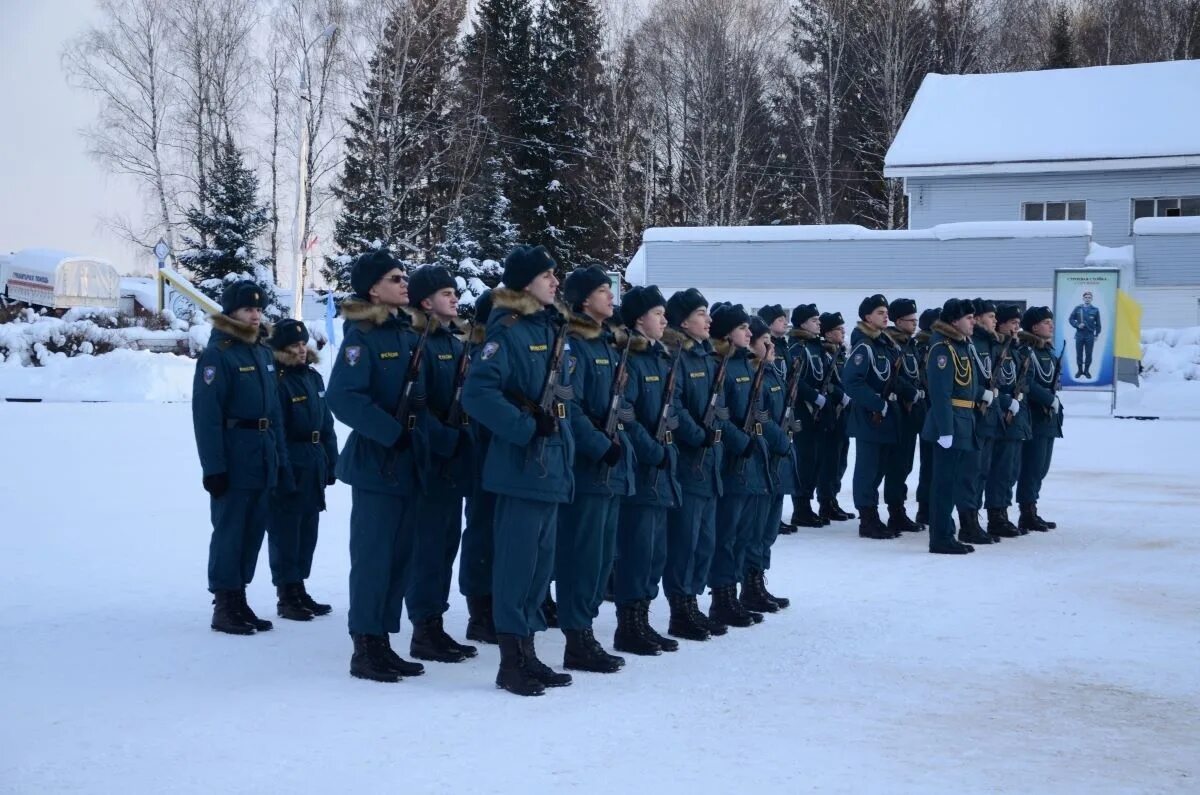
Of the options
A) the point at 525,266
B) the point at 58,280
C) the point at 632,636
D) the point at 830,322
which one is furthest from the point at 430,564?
the point at 58,280

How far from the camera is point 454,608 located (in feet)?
29.6

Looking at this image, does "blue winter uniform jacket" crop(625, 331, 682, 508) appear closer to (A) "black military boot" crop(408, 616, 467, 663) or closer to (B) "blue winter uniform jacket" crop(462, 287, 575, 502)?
(B) "blue winter uniform jacket" crop(462, 287, 575, 502)

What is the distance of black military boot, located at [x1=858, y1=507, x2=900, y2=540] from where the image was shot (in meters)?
12.3

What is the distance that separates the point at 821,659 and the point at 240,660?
3072 mm

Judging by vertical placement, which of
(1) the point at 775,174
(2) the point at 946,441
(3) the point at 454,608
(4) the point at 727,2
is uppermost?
(4) the point at 727,2

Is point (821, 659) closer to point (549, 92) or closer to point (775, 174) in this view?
point (549, 92)

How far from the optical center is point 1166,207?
34125mm

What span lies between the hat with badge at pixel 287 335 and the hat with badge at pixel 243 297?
55 cm

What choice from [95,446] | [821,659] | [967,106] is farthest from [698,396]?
[967,106]

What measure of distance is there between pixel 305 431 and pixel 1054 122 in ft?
103

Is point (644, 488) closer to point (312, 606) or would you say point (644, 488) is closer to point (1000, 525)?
point (312, 606)

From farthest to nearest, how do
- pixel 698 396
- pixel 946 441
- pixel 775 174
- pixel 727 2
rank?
pixel 775 174 → pixel 727 2 → pixel 946 441 → pixel 698 396

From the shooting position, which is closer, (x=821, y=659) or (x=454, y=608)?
(x=821, y=659)

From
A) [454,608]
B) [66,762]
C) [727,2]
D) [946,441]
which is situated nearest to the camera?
[66,762]
